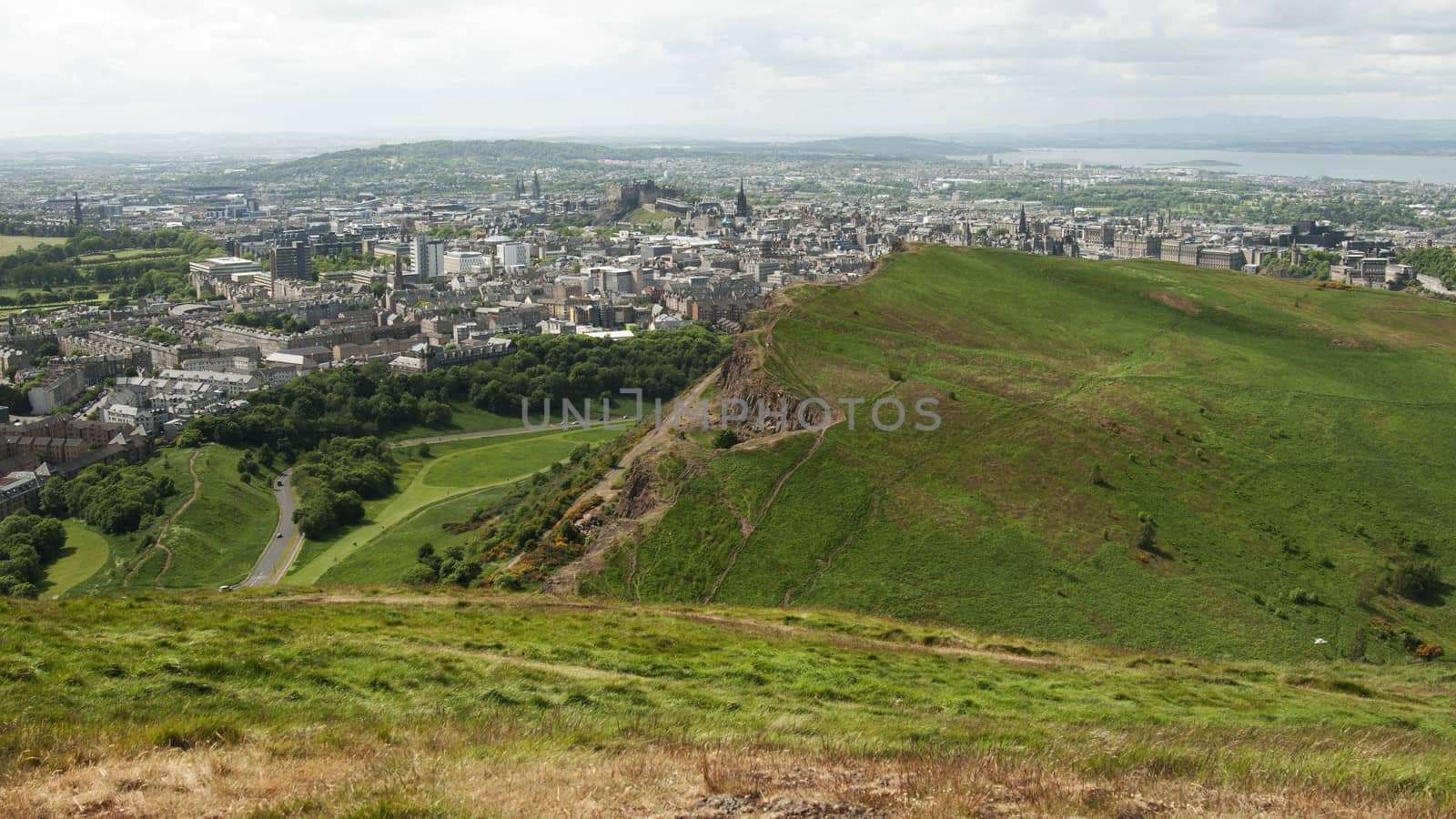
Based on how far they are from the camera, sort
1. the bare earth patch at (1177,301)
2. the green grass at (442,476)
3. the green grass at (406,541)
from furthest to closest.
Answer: the bare earth patch at (1177,301), the green grass at (442,476), the green grass at (406,541)

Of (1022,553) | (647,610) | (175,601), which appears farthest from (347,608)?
(1022,553)

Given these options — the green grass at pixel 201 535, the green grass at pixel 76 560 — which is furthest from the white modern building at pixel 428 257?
the green grass at pixel 76 560

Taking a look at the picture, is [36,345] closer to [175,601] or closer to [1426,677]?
[175,601]

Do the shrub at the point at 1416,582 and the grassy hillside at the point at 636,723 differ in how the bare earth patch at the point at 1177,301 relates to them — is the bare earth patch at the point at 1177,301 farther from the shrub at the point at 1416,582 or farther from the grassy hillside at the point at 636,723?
the grassy hillside at the point at 636,723

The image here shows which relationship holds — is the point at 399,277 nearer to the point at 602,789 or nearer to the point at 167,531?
the point at 167,531

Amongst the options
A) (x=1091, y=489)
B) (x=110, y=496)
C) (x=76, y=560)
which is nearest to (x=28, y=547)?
(x=76, y=560)

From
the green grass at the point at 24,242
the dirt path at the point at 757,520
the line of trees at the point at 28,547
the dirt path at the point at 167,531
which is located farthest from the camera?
the green grass at the point at 24,242

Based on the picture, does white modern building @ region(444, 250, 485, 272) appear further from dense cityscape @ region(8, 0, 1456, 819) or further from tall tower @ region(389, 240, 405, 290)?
dense cityscape @ region(8, 0, 1456, 819)
